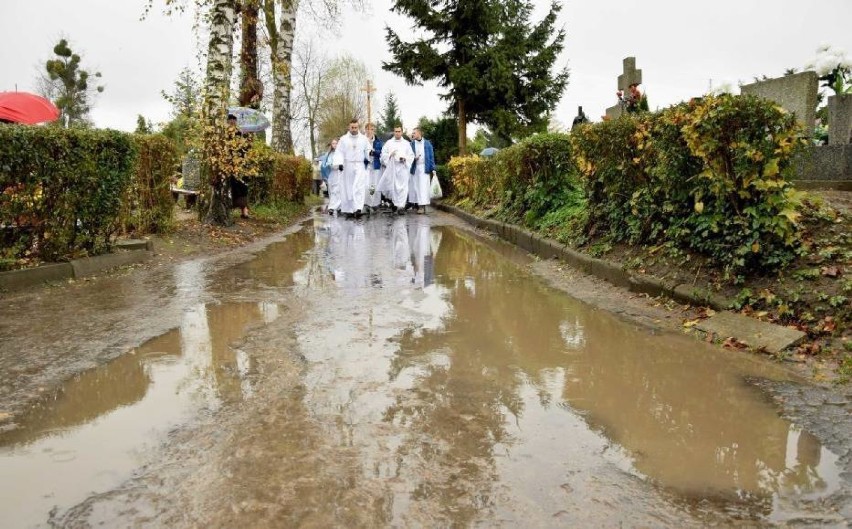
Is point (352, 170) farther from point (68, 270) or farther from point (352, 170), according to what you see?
point (68, 270)

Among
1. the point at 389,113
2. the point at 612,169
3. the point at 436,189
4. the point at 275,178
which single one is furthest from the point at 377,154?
the point at 389,113

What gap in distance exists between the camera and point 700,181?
5473mm

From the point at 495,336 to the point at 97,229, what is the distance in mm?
5000

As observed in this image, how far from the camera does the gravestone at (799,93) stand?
786 centimetres

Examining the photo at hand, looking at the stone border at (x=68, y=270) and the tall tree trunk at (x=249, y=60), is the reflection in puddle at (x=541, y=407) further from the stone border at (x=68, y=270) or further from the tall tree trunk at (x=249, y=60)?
the tall tree trunk at (x=249, y=60)

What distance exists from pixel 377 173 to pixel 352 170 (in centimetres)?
214

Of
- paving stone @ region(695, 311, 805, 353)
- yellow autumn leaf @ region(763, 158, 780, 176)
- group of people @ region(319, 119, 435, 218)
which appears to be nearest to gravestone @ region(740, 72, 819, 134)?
yellow autumn leaf @ region(763, 158, 780, 176)

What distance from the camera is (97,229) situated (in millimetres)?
7273

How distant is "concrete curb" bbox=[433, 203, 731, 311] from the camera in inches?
202

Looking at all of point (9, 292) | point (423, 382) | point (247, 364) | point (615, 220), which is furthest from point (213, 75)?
point (423, 382)

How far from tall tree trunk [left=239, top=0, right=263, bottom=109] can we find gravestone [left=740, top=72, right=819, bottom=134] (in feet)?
30.8

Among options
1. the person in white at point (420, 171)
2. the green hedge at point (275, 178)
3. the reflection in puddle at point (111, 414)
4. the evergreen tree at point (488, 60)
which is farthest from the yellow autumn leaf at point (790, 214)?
the evergreen tree at point (488, 60)

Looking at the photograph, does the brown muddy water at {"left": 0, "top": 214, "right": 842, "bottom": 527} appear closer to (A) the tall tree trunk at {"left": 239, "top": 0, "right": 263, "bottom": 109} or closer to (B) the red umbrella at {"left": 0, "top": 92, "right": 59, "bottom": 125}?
(B) the red umbrella at {"left": 0, "top": 92, "right": 59, "bottom": 125}

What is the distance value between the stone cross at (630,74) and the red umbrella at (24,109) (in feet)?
36.5
